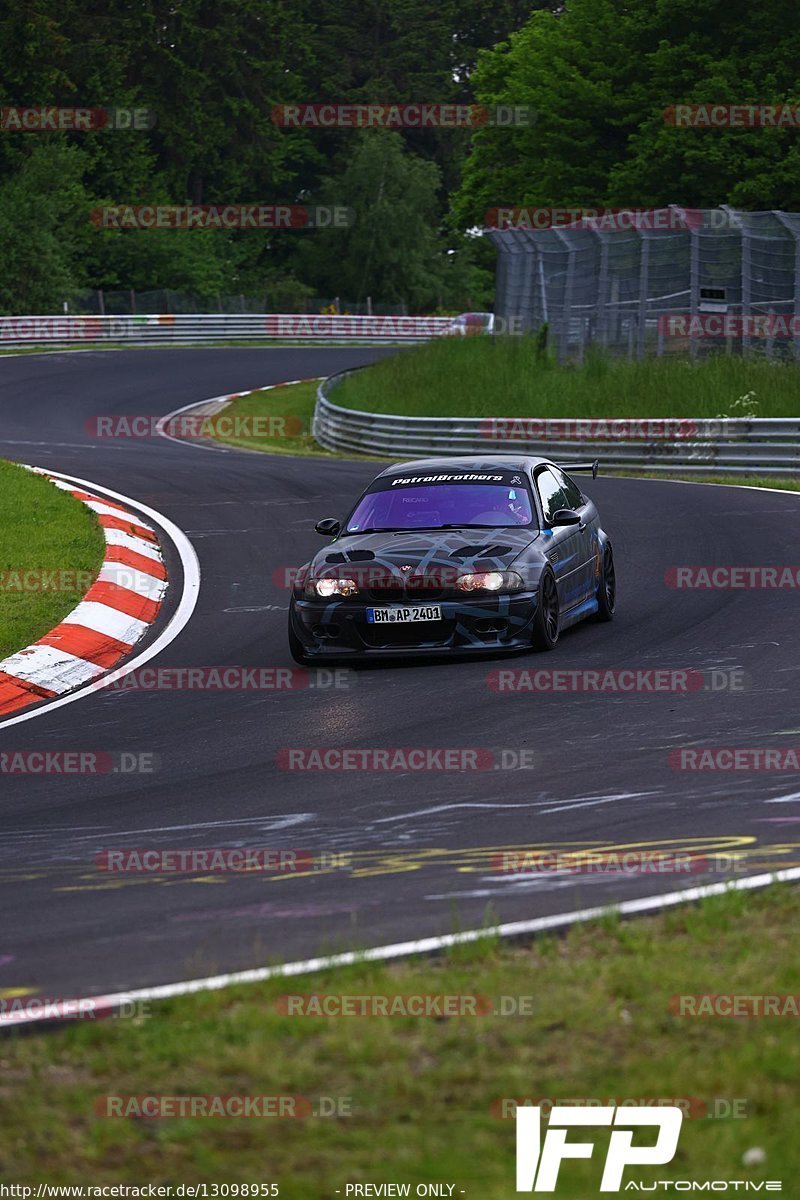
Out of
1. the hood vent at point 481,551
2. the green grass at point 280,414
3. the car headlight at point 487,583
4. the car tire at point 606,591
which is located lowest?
the green grass at point 280,414

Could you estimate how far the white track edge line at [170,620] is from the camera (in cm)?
1095

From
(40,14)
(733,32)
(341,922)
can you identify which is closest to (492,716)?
(341,922)

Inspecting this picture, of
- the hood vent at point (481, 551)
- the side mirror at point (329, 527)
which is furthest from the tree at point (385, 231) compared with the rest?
the hood vent at point (481, 551)

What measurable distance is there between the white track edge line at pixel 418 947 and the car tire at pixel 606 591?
7.12 meters

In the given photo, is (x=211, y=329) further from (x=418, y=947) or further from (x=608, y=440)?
(x=418, y=947)

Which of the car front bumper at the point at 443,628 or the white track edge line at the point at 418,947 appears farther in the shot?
the car front bumper at the point at 443,628

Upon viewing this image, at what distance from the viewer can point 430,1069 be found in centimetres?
426

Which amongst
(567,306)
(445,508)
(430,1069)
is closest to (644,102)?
(567,306)

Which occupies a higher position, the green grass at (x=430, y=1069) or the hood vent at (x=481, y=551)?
the green grass at (x=430, y=1069)

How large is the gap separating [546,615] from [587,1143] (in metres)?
8.04

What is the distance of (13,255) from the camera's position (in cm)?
6644

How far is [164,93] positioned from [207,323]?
86.7 ft

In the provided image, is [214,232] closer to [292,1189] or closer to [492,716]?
[492,716]

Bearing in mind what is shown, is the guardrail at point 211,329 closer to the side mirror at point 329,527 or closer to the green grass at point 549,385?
the green grass at point 549,385
